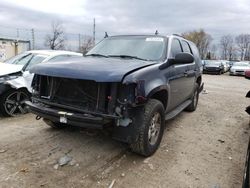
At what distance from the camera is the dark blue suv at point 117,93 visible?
3.68 metres

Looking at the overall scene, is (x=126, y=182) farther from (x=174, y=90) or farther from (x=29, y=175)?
(x=174, y=90)

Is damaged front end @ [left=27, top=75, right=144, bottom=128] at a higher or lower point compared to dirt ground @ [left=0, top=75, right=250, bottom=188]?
higher

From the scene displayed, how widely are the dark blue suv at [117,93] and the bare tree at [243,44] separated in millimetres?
68900

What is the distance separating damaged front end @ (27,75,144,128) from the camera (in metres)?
3.68

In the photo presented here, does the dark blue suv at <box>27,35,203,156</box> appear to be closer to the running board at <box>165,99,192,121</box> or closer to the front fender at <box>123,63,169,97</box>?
the front fender at <box>123,63,169,97</box>

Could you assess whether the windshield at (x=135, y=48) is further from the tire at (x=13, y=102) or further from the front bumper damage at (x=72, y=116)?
the tire at (x=13, y=102)

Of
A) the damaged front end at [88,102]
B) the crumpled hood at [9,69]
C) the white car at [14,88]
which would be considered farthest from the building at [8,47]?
the damaged front end at [88,102]

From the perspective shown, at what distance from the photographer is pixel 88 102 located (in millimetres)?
3902

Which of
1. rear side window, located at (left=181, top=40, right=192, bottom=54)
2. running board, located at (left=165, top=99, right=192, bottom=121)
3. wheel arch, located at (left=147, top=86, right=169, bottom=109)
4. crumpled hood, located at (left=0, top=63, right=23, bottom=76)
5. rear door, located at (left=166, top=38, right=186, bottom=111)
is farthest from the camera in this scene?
crumpled hood, located at (left=0, top=63, right=23, bottom=76)

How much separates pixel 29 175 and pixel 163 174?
1821 millimetres

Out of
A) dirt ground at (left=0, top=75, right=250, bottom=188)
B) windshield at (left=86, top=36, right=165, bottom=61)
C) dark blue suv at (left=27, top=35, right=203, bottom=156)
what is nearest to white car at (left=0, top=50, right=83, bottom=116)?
dirt ground at (left=0, top=75, right=250, bottom=188)

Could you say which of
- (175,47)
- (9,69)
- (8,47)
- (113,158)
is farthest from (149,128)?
(8,47)

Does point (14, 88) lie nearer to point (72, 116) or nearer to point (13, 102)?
point (13, 102)

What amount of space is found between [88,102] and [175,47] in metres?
2.43
